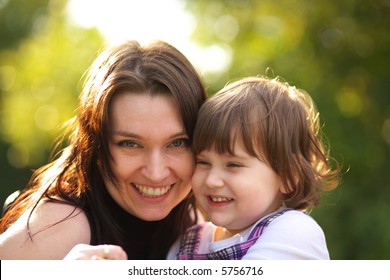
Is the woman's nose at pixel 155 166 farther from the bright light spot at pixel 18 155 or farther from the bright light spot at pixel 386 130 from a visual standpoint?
the bright light spot at pixel 18 155

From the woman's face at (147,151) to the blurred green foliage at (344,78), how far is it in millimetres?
3047

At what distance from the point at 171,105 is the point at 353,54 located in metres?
4.29

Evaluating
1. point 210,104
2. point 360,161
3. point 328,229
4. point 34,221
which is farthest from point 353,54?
point 34,221

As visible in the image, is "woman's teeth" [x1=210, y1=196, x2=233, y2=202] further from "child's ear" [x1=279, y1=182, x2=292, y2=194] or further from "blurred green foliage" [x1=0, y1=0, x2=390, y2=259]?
"blurred green foliage" [x1=0, y1=0, x2=390, y2=259]

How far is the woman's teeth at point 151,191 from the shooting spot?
256cm

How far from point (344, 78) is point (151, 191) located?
4168mm

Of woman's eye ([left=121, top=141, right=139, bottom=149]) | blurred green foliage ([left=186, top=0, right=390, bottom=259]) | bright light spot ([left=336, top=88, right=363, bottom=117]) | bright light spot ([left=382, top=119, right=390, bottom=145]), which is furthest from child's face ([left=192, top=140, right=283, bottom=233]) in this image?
bright light spot ([left=382, top=119, right=390, bottom=145])

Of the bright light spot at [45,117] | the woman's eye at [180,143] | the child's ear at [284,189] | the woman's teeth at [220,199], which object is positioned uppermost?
the woman's eye at [180,143]

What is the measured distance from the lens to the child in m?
2.40

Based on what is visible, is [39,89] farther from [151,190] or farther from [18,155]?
[151,190]

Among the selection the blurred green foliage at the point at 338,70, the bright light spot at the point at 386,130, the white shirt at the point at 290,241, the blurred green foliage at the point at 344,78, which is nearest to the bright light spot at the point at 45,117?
the blurred green foliage at the point at 338,70

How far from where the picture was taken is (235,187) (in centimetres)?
241

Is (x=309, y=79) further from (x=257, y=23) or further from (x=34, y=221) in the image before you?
(x=34, y=221)

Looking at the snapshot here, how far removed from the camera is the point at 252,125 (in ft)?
8.01
